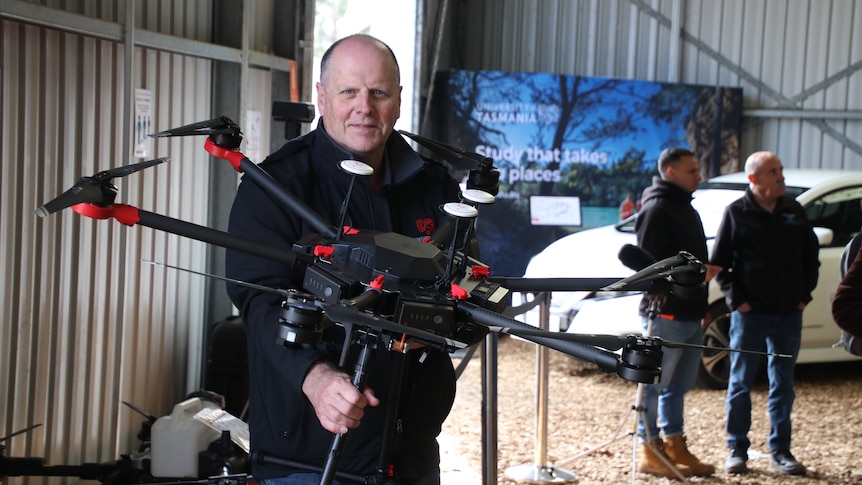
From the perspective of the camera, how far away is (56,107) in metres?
5.07

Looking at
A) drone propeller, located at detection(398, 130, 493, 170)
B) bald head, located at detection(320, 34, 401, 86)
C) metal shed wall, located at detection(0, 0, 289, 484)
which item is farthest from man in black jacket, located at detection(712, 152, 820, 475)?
Result: bald head, located at detection(320, 34, 401, 86)

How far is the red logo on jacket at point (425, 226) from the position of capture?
275 centimetres

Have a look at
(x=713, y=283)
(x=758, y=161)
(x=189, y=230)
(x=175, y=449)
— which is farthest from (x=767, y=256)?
(x=189, y=230)

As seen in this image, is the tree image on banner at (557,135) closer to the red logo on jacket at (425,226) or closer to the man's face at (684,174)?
the man's face at (684,174)

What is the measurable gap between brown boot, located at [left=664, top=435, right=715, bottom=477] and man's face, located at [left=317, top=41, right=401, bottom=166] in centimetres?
481

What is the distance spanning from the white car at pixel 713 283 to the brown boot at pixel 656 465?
1.81m

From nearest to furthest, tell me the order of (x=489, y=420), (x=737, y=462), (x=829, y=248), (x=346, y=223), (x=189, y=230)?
(x=189, y=230) → (x=346, y=223) → (x=489, y=420) → (x=737, y=462) → (x=829, y=248)

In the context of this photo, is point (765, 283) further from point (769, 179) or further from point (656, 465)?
point (656, 465)

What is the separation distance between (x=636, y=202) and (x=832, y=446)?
4955mm

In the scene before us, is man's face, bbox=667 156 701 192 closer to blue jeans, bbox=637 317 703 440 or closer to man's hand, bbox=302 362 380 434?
blue jeans, bbox=637 317 703 440

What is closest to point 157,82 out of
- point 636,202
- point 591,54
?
point 636,202

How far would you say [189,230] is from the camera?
79.0 inches

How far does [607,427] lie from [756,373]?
1505 millimetres

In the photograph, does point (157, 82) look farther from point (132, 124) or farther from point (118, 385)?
point (118, 385)
